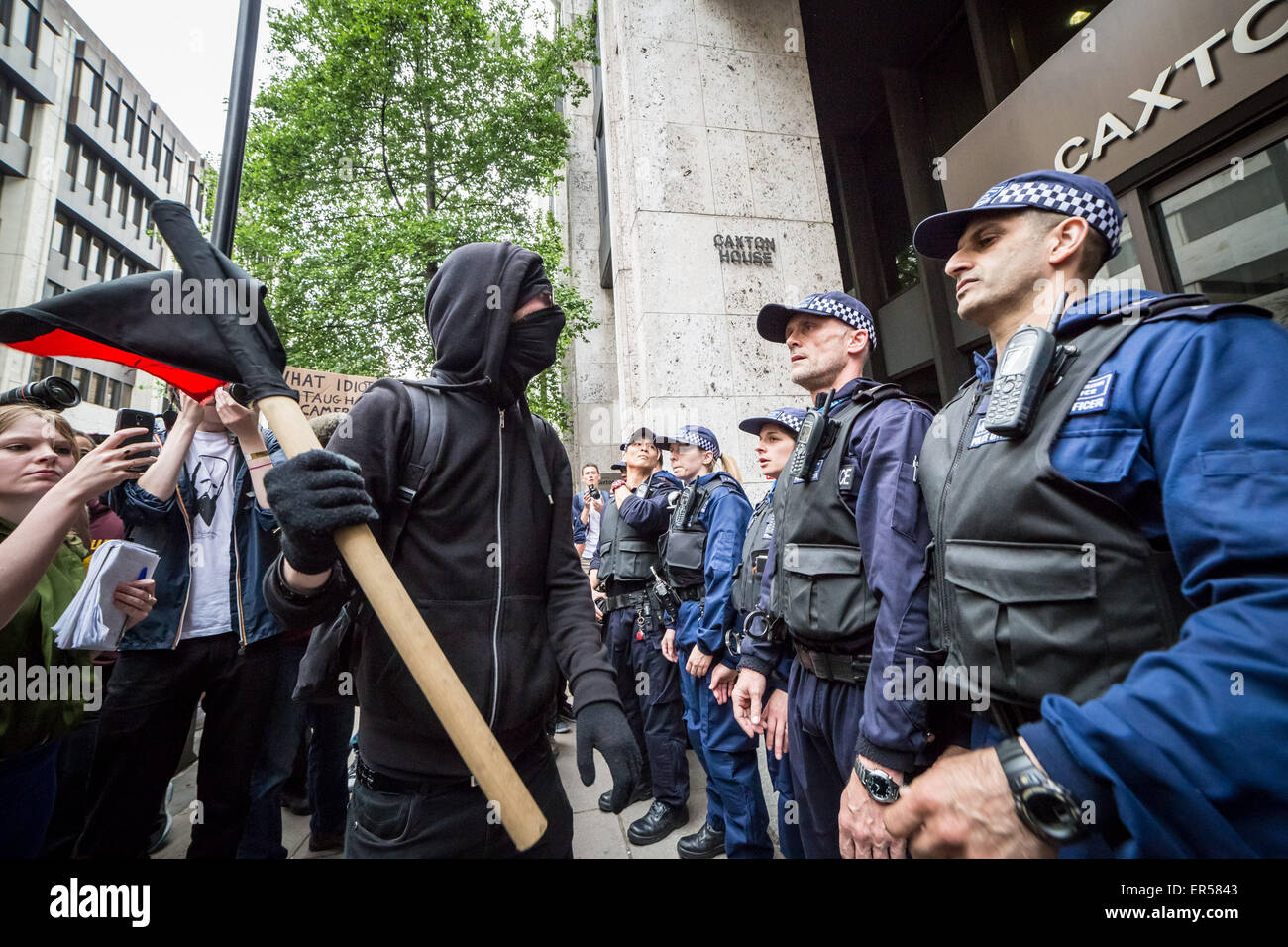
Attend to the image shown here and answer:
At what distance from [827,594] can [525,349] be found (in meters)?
1.45

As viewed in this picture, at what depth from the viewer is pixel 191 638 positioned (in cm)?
261

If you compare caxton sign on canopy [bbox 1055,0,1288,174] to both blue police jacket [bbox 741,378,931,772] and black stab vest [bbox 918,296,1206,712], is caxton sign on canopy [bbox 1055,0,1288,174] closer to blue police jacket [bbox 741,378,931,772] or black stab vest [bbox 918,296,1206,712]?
blue police jacket [bbox 741,378,931,772]

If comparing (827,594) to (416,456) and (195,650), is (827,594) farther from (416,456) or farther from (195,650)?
(195,650)

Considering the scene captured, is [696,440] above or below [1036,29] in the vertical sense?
below

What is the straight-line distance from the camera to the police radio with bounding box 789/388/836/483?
7.70 ft

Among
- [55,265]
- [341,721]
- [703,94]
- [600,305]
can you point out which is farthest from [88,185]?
[341,721]

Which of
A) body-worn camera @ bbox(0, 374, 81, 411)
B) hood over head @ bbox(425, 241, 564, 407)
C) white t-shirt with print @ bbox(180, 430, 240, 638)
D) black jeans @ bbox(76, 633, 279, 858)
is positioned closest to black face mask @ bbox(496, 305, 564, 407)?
hood over head @ bbox(425, 241, 564, 407)

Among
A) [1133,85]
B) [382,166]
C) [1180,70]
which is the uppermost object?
[382,166]

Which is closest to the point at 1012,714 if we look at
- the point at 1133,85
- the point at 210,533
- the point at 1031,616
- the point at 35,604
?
the point at 1031,616

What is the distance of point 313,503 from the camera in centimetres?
120

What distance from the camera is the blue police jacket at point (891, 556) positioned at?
160 centimetres

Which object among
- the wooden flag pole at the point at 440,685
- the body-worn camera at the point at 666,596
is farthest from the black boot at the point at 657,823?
the wooden flag pole at the point at 440,685

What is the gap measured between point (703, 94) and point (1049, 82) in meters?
3.42

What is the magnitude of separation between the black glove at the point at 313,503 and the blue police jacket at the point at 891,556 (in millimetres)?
1519
